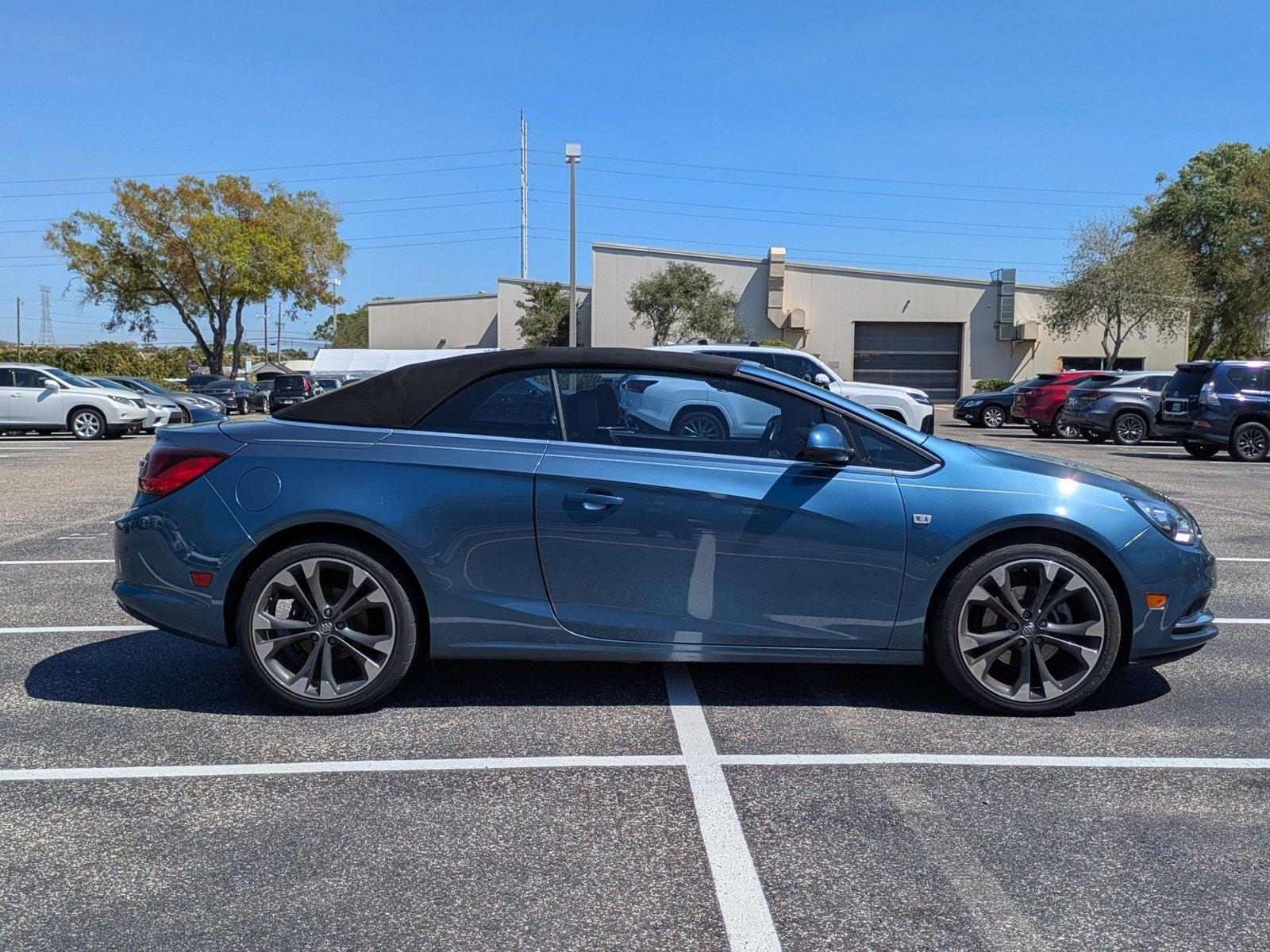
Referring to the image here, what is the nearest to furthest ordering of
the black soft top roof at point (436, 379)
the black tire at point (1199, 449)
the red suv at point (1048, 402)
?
the black soft top roof at point (436, 379) < the black tire at point (1199, 449) < the red suv at point (1048, 402)

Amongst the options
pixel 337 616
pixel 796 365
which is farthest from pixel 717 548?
pixel 796 365

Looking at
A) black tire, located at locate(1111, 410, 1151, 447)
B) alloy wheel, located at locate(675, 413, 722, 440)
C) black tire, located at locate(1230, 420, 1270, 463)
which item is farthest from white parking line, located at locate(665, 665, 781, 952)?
black tire, located at locate(1111, 410, 1151, 447)

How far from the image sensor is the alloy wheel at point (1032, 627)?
15.3 feet

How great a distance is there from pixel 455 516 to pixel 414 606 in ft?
1.41

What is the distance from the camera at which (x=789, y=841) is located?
11.5 ft

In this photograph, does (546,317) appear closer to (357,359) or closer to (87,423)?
(357,359)

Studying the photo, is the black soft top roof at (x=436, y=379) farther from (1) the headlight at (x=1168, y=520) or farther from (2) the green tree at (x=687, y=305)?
(2) the green tree at (x=687, y=305)

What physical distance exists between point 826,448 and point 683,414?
0.64 metres

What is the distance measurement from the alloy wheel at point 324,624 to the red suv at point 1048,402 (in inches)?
962

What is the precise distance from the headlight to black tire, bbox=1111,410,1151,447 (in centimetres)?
2112

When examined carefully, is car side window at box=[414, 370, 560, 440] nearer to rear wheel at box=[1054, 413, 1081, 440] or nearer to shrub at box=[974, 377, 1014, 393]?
rear wheel at box=[1054, 413, 1081, 440]

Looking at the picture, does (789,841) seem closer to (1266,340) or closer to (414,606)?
(414,606)

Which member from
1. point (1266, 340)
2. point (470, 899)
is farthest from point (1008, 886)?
point (1266, 340)

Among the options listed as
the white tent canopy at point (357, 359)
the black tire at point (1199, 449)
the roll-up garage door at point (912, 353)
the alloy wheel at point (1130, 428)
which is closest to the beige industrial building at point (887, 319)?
the roll-up garage door at point (912, 353)
